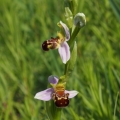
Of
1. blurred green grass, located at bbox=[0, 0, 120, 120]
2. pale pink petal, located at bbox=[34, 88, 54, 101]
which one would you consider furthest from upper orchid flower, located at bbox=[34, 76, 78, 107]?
blurred green grass, located at bbox=[0, 0, 120, 120]

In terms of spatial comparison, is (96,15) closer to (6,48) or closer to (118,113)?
(6,48)

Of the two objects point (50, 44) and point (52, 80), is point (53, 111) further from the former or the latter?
point (50, 44)

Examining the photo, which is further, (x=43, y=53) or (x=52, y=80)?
(x=43, y=53)

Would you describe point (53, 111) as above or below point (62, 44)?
below

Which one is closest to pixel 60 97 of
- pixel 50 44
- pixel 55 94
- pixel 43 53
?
pixel 55 94

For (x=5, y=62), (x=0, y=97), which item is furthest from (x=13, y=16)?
(x=0, y=97)

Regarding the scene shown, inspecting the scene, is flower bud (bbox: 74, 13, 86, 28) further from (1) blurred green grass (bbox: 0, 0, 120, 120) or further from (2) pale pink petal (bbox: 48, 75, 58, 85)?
(1) blurred green grass (bbox: 0, 0, 120, 120)
